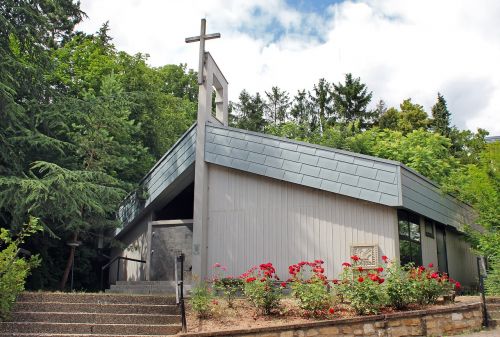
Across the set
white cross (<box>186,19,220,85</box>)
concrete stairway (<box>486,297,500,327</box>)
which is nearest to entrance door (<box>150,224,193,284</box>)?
white cross (<box>186,19,220,85</box>)

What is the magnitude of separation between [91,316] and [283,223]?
17.7 ft

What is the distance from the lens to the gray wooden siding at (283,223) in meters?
11.6

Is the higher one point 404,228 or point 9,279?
point 404,228

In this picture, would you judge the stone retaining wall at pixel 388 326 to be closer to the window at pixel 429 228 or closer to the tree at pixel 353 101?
the window at pixel 429 228

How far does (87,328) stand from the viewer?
8.23m

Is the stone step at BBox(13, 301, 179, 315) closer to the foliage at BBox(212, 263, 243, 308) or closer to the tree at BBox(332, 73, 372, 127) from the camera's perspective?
the foliage at BBox(212, 263, 243, 308)

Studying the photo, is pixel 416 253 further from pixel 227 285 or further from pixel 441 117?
pixel 441 117

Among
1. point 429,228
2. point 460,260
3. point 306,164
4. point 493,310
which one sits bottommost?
point 493,310

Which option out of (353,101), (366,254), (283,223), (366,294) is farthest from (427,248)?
(353,101)

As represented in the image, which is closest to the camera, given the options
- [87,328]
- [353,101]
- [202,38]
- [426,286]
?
[87,328]

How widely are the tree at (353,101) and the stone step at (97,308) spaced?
94.8 ft

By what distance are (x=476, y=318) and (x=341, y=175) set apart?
401 cm

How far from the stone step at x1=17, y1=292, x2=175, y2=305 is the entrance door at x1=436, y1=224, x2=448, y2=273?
786 cm

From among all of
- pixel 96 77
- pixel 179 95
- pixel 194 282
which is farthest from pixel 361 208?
pixel 179 95
